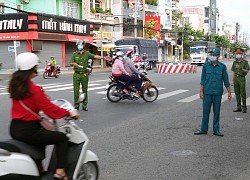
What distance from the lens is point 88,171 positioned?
4535 millimetres

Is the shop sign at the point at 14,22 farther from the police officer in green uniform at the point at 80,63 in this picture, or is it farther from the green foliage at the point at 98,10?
the police officer in green uniform at the point at 80,63

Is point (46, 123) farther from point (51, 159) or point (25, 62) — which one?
point (25, 62)

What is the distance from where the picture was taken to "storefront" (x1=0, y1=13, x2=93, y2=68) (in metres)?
35.0

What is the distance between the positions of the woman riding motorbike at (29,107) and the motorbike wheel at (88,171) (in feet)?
1.35

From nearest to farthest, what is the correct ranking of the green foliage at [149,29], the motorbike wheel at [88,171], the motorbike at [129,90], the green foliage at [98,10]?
the motorbike wheel at [88,171], the motorbike at [129,90], the green foliage at [98,10], the green foliage at [149,29]

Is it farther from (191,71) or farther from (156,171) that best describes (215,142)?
(191,71)

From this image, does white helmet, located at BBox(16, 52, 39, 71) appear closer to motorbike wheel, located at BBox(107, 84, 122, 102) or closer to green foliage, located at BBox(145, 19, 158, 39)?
motorbike wheel, located at BBox(107, 84, 122, 102)

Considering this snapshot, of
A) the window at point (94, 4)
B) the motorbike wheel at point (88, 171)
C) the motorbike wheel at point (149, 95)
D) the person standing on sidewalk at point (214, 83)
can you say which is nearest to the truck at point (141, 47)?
the window at point (94, 4)

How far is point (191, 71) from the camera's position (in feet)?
106

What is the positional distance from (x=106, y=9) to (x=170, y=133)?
42.9 meters

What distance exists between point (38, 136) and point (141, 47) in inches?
1366

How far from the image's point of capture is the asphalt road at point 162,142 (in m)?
5.49

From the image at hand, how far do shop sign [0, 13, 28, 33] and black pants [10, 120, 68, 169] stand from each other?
107 ft

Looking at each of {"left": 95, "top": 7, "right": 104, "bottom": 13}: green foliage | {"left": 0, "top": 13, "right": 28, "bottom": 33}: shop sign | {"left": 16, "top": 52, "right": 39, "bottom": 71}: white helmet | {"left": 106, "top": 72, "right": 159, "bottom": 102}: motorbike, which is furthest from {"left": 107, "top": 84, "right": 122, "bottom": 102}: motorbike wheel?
{"left": 95, "top": 7, "right": 104, "bottom": 13}: green foliage
